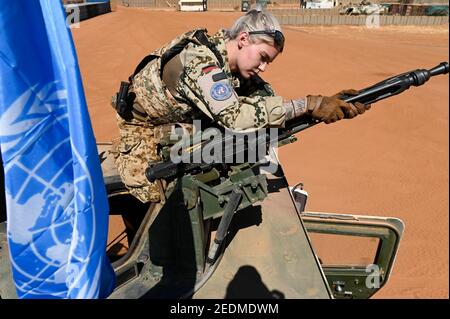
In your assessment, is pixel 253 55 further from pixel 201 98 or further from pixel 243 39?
pixel 201 98

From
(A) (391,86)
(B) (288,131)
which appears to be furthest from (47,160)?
(A) (391,86)

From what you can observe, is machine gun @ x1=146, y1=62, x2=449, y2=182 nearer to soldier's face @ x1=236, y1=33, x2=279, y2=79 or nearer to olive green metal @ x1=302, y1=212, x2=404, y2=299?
soldier's face @ x1=236, y1=33, x2=279, y2=79

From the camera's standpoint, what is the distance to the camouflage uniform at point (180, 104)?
2.36 m

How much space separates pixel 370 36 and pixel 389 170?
13567 mm

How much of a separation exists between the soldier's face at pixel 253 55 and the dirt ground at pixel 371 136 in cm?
109

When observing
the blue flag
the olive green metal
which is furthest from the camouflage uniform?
the olive green metal

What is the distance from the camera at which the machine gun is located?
2355 mm

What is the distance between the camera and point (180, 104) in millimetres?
2611

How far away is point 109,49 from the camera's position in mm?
14883

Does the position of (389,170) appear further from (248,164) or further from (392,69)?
(392,69)

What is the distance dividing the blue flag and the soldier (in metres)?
0.98

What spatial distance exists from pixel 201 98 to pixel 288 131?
0.77 meters
